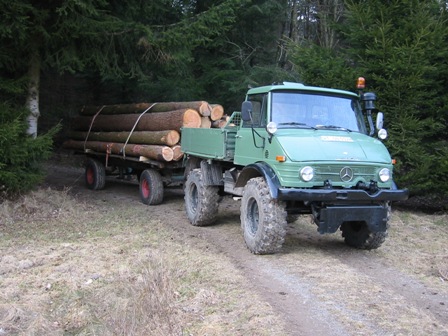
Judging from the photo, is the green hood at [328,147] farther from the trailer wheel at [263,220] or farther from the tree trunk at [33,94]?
the tree trunk at [33,94]

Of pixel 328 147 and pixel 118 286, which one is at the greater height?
pixel 328 147

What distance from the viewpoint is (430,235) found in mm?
9352

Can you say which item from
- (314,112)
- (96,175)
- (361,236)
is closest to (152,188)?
(96,175)

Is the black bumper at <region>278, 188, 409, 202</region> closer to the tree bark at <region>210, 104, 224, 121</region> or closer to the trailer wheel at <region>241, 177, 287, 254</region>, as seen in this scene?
the trailer wheel at <region>241, 177, 287, 254</region>

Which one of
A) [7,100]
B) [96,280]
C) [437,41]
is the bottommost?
[96,280]

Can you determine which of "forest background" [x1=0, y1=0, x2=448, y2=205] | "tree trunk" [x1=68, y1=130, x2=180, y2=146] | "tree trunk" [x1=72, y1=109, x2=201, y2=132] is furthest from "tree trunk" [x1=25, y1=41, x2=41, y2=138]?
"tree trunk" [x1=72, y1=109, x2=201, y2=132]

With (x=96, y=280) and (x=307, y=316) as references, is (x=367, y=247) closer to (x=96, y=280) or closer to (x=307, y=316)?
(x=307, y=316)

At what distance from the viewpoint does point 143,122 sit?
504 inches

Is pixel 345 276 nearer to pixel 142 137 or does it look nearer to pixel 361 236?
pixel 361 236

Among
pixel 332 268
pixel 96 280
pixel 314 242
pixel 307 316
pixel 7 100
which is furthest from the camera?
pixel 7 100

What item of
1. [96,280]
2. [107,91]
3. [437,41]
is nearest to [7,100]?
[96,280]

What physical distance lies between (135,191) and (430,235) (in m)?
8.61

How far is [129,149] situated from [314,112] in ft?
20.5

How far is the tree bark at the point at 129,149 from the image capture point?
36.9 ft
